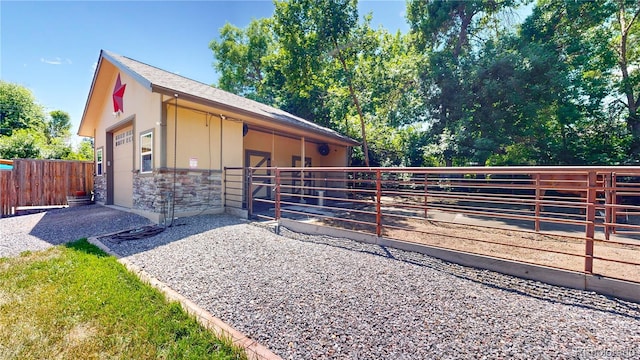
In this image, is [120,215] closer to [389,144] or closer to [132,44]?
[132,44]

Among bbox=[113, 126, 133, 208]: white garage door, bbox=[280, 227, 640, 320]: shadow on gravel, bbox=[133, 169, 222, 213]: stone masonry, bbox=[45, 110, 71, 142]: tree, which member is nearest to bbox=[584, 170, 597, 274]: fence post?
bbox=[280, 227, 640, 320]: shadow on gravel

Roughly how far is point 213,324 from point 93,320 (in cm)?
111

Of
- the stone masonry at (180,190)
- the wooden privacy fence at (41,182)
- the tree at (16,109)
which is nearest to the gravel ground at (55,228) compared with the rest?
the stone masonry at (180,190)

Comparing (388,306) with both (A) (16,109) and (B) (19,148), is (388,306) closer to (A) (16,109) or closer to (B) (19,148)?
(B) (19,148)

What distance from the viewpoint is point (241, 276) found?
320 cm

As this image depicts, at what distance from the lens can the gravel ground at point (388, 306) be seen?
6.26 ft

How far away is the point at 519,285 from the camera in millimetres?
2877

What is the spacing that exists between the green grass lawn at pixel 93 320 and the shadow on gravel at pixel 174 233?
0.90 meters

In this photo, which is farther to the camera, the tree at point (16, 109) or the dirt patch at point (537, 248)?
the tree at point (16, 109)

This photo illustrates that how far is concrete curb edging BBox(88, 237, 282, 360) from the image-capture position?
1.88 metres

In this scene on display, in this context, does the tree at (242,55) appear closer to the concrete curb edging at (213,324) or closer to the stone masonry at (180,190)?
the stone masonry at (180,190)

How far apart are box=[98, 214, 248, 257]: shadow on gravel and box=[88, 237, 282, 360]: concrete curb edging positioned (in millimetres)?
1141

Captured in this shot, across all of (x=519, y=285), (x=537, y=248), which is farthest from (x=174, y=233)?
(x=537, y=248)

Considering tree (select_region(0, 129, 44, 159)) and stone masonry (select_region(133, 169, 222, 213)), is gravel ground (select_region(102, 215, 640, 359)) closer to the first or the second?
stone masonry (select_region(133, 169, 222, 213))
